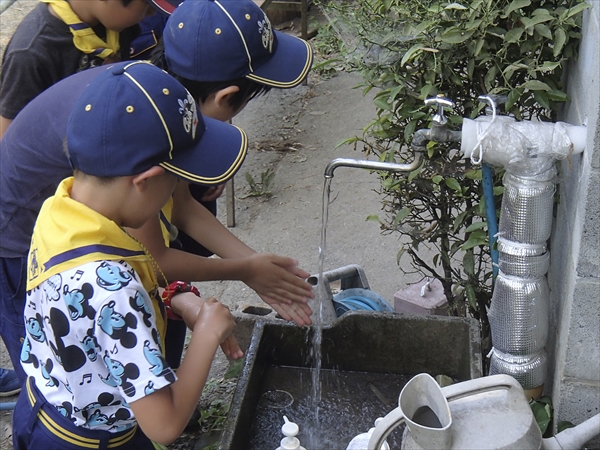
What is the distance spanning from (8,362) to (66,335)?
1972 millimetres

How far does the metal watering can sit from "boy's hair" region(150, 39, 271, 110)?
112 centimetres

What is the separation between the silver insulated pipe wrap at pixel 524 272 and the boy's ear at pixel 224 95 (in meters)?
0.84

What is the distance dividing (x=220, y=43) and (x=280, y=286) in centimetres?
78

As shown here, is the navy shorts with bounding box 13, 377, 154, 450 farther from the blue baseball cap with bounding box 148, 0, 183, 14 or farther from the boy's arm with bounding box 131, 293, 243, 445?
the blue baseball cap with bounding box 148, 0, 183, 14

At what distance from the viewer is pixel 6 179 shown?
6.97 feet

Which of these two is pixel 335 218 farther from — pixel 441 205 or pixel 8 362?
pixel 8 362

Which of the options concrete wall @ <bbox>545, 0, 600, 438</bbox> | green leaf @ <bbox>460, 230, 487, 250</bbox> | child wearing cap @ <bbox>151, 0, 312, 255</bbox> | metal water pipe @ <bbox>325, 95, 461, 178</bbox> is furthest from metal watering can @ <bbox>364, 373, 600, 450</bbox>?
child wearing cap @ <bbox>151, 0, 312, 255</bbox>

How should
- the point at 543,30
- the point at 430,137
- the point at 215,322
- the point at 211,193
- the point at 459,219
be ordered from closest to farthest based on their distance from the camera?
1. the point at 215,322
2. the point at 430,137
3. the point at 543,30
4. the point at 459,219
5. the point at 211,193

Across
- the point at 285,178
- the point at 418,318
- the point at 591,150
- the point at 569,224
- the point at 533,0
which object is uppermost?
the point at 533,0

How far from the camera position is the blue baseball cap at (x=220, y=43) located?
7.13 feet

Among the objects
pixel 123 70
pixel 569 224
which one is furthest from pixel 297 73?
pixel 569 224

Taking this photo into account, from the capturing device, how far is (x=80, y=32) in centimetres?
244

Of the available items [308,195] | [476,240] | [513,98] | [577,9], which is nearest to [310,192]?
[308,195]

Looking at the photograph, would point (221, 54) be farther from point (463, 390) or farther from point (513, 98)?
point (463, 390)
